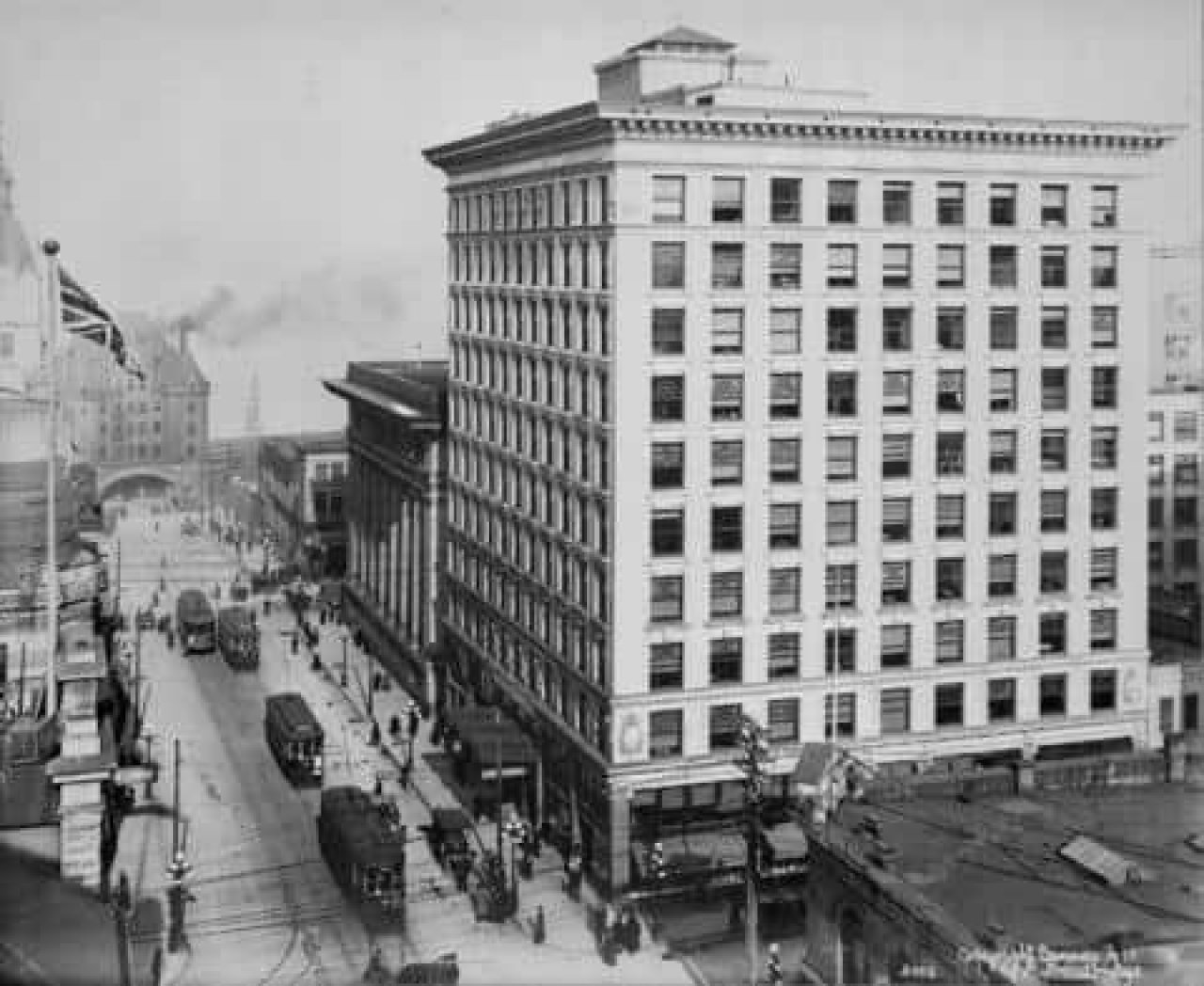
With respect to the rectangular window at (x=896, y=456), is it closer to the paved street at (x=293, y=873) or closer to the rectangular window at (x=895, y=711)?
the rectangular window at (x=895, y=711)

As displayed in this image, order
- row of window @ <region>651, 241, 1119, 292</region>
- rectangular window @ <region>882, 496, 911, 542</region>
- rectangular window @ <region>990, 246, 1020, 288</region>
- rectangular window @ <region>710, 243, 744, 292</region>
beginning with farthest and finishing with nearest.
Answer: rectangular window @ <region>990, 246, 1020, 288</region> → rectangular window @ <region>882, 496, 911, 542</region> → rectangular window @ <region>710, 243, 744, 292</region> → row of window @ <region>651, 241, 1119, 292</region>

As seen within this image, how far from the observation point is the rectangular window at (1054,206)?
55.5m

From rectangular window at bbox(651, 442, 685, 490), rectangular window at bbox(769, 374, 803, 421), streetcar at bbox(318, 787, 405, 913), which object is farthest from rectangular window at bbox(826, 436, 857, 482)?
streetcar at bbox(318, 787, 405, 913)

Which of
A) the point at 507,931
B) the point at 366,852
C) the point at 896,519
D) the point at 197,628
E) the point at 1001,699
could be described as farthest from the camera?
the point at 197,628

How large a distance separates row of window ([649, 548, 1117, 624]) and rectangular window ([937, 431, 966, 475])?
291 cm

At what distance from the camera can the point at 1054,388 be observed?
56.0m

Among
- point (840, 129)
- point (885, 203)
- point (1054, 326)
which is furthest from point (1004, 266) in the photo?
point (840, 129)

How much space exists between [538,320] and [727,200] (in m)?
10.0

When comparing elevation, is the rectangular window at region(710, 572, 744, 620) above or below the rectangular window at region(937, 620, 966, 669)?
above

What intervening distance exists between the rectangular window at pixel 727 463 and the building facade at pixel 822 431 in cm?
9

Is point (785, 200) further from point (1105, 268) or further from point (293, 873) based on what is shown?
point (293, 873)

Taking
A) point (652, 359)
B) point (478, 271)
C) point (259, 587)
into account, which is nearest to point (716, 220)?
point (652, 359)

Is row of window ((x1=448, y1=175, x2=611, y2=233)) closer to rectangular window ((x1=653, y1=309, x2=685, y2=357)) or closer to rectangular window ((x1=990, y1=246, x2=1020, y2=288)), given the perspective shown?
rectangular window ((x1=653, y1=309, x2=685, y2=357))

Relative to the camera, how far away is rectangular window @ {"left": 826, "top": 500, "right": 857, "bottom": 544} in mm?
53906
